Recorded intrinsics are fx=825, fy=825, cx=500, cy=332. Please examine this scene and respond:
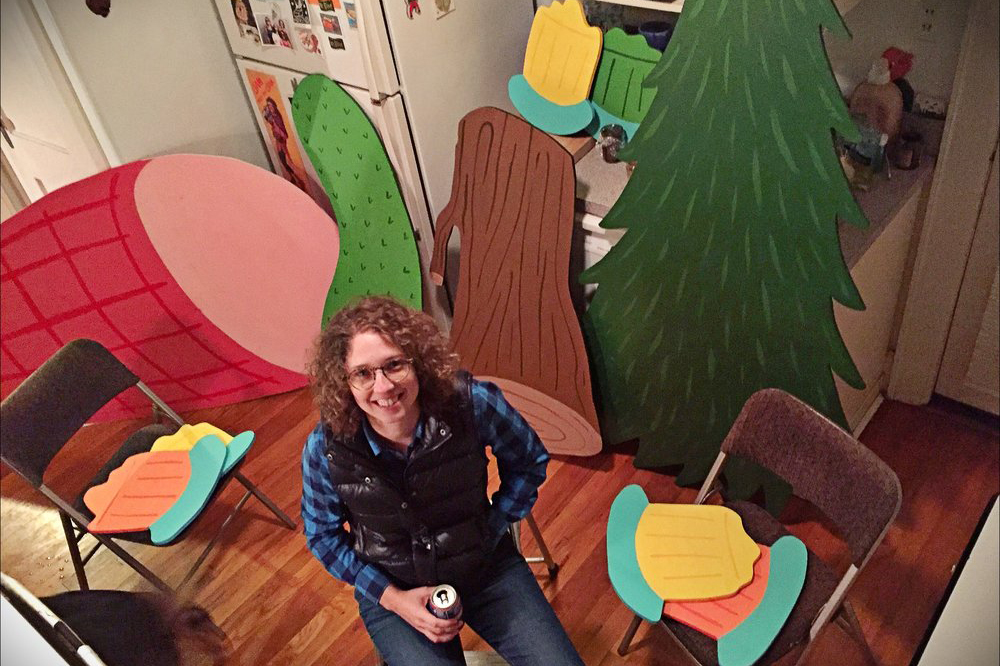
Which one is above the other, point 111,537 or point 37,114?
point 37,114

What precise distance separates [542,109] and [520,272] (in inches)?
14.9

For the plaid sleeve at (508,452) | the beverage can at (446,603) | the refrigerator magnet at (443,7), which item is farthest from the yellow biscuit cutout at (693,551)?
the refrigerator magnet at (443,7)

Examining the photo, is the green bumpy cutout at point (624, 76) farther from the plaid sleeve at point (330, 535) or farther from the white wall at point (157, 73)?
→ the plaid sleeve at point (330, 535)

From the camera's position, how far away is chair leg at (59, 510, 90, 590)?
1043 mm

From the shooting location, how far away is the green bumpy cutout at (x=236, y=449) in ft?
4.17

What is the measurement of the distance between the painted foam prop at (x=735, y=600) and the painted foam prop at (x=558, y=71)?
893 mm

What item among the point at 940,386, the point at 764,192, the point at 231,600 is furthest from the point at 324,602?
the point at 940,386

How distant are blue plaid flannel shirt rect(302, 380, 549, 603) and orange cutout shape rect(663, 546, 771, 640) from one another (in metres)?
0.34

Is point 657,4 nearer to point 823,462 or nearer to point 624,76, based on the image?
point 624,76

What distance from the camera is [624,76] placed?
1765 mm

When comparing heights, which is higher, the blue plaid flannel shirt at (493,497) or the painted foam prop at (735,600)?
the blue plaid flannel shirt at (493,497)

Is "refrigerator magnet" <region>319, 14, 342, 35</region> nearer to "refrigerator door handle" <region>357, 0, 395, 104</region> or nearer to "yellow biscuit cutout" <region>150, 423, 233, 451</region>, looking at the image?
"refrigerator door handle" <region>357, 0, 395, 104</region>

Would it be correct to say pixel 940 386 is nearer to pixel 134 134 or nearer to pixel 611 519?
pixel 611 519

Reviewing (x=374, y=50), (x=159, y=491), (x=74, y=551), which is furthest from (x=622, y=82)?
(x=74, y=551)
